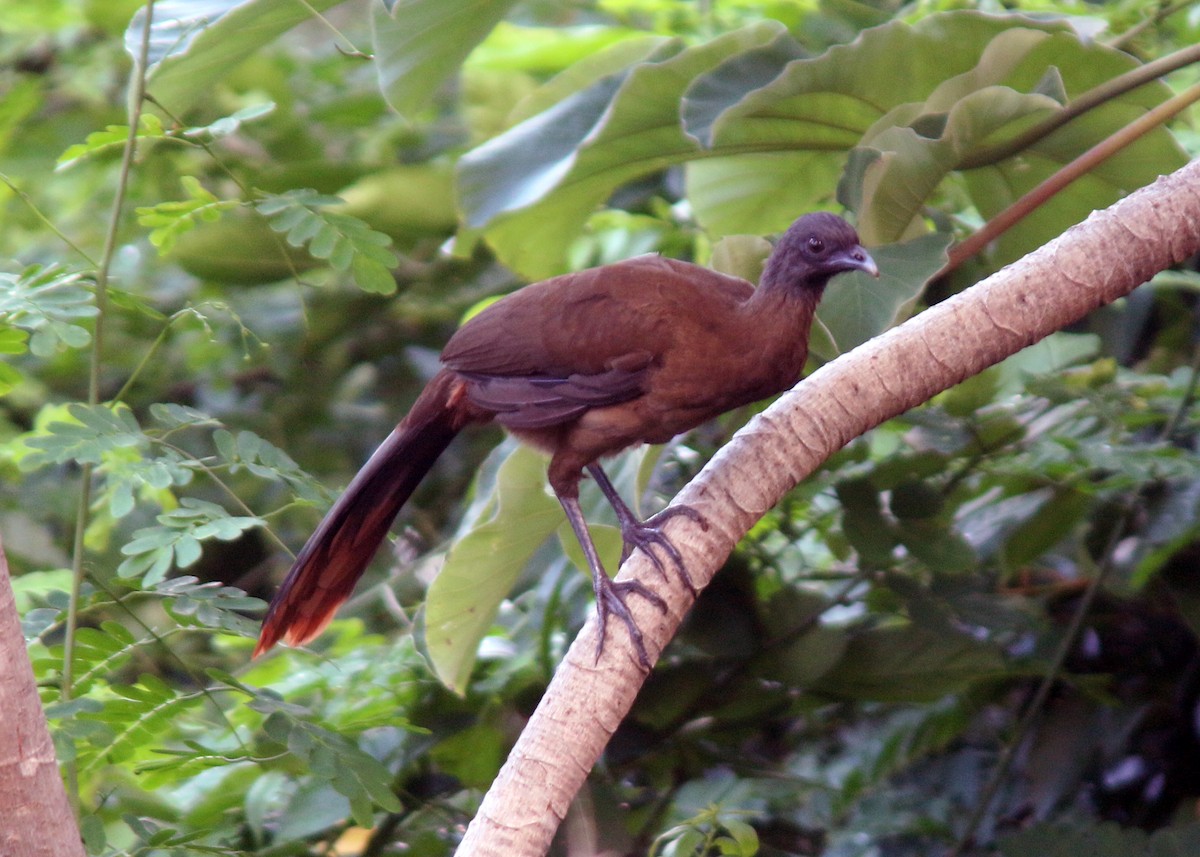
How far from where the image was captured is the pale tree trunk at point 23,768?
1.23m

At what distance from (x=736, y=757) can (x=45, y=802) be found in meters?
1.49

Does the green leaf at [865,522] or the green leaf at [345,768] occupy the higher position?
the green leaf at [865,522]

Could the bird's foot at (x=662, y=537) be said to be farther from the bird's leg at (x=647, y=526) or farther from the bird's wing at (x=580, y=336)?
the bird's wing at (x=580, y=336)

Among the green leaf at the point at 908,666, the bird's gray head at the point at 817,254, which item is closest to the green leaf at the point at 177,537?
the bird's gray head at the point at 817,254

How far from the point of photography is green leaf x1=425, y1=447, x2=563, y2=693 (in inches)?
78.7

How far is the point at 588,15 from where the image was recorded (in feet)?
15.5

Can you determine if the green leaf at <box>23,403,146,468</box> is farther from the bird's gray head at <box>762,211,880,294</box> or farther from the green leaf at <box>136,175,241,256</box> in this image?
the bird's gray head at <box>762,211,880,294</box>

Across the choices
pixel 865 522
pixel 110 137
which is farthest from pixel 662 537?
pixel 110 137

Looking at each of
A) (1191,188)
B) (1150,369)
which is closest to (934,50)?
(1191,188)

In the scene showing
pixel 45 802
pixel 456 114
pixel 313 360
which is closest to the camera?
pixel 45 802

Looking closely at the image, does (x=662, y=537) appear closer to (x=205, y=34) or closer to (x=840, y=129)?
(x=840, y=129)

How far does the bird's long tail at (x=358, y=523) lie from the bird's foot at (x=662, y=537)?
1.36 ft

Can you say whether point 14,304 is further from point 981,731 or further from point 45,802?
point 981,731

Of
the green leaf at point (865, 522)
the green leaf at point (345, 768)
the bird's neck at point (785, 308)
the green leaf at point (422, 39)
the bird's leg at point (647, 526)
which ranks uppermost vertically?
the green leaf at point (422, 39)
